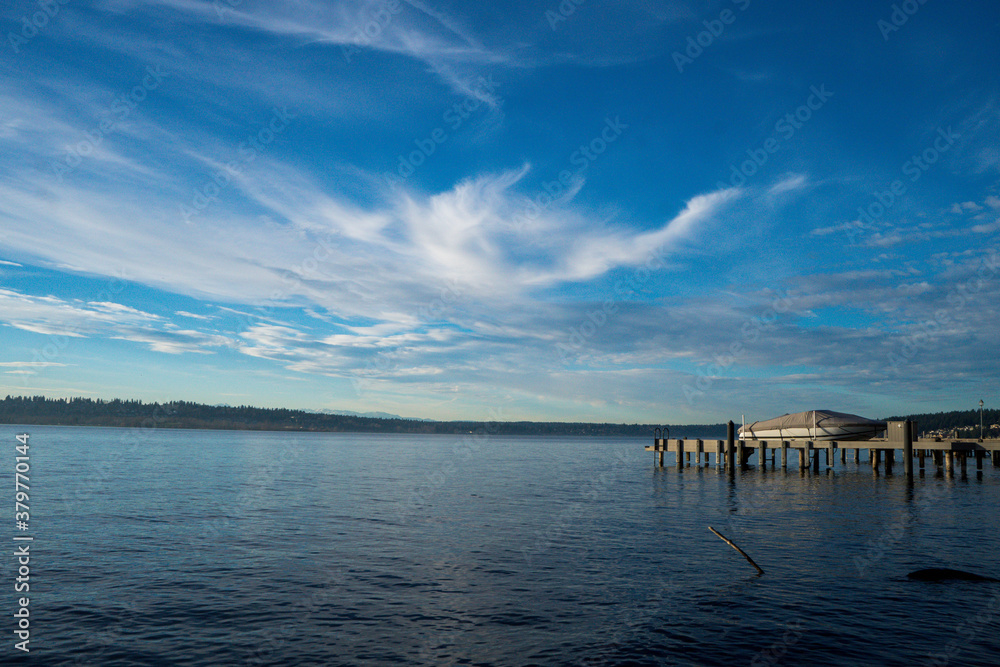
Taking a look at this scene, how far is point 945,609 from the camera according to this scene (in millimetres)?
16422

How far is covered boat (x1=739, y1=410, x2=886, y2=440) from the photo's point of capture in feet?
215

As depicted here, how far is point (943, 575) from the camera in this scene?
64.1 feet

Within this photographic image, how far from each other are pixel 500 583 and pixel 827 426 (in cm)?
6005

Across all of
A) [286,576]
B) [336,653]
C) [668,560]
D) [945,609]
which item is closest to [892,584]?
[945,609]

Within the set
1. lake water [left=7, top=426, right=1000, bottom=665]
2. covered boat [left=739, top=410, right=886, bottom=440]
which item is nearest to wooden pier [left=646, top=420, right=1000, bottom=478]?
covered boat [left=739, top=410, right=886, bottom=440]

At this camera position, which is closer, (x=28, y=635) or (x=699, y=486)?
(x=28, y=635)

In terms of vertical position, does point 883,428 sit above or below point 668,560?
above

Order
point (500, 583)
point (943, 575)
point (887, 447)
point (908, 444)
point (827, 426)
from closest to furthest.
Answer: point (500, 583) < point (943, 575) < point (908, 444) < point (887, 447) < point (827, 426)

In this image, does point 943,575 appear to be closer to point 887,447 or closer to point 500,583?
point 500,583

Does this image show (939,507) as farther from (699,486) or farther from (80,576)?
(80,576)

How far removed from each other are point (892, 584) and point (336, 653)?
55.2 feet

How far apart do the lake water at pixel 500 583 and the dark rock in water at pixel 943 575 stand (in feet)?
1.80

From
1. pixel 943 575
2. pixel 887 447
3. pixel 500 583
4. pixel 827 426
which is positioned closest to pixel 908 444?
pixel 887 447

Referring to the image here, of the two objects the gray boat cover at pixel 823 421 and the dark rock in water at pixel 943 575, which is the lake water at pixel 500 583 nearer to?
the dark rock in water at pixel 943 575
